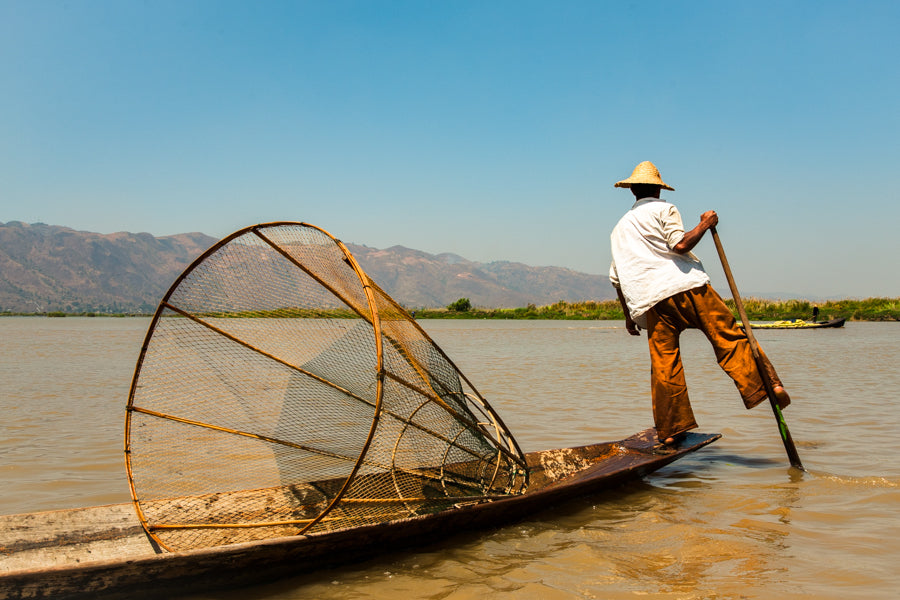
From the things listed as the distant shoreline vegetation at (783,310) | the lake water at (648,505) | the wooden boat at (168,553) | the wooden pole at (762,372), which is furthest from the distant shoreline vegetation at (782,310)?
the wooden boat at (168,553)

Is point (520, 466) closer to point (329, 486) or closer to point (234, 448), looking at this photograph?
point (329, 486)

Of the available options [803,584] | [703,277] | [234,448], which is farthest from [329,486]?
[703,277]

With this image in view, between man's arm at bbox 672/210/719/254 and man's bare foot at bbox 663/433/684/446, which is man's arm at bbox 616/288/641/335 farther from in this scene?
man's bare foot at bbox 663/433/684/446

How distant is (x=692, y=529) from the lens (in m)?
3.29

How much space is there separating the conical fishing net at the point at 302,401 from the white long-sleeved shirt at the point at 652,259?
1.47m

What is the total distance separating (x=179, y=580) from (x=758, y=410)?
6622 millimetres

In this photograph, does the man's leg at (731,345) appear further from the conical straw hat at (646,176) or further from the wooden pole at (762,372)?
the conical straw hat at (646,176)

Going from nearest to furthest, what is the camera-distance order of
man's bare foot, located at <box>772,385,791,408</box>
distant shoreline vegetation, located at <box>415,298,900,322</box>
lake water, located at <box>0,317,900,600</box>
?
lake water, located at <box>0,317,900,600</box> < man's bare foot, located at <box>772,385,791,408</box> < distant shoreline vegetation, located at <box>415,298,900,322</box>

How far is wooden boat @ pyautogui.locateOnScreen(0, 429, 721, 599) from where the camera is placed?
2.19m

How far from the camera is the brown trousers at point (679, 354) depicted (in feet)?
13.7

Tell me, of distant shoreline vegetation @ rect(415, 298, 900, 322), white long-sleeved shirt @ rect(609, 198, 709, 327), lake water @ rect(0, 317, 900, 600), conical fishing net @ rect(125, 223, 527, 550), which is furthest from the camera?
distant shoreline vegetation @ rect(415, 298, 900, 322)

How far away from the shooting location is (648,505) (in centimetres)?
374

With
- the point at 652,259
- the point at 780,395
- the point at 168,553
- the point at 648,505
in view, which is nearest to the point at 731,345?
the point at 780,395

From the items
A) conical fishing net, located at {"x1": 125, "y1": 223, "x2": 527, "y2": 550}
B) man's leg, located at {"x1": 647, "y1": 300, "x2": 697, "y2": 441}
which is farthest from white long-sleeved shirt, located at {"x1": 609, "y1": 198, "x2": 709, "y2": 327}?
conical fishing net, located at {"x1": 125, "y1": 223, "x2": 527, "y2": 550}
